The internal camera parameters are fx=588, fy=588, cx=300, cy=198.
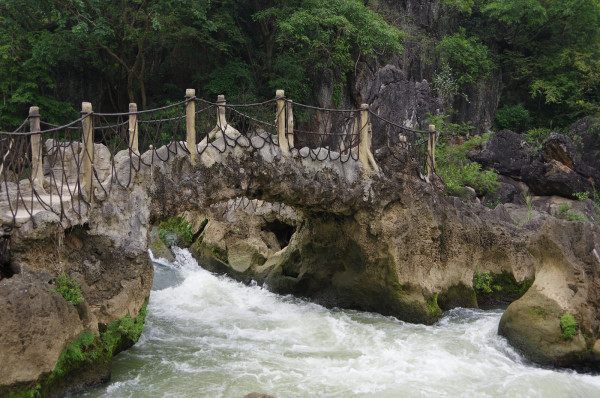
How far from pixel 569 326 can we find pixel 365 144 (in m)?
4.88

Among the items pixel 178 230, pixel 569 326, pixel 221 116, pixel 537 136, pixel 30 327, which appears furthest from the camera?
pixel 537 136

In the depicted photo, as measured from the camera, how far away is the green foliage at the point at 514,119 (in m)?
26.5

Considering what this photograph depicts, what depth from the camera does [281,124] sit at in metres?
10.5

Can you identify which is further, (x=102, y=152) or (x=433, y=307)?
(x=102, y=152)

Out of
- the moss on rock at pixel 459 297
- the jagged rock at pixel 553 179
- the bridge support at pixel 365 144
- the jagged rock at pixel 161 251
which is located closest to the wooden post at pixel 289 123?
the bridge support at pixel 365 144

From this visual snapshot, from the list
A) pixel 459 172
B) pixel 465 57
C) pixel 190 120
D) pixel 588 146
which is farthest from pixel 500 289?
pixel 465 57

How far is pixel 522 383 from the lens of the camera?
8.11 metres

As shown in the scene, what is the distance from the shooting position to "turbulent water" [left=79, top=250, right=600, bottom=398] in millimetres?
7820

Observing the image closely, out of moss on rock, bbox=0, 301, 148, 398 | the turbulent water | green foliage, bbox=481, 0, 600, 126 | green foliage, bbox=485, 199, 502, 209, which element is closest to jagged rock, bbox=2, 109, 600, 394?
moss on rock, bbox=0, 301, 148, 398

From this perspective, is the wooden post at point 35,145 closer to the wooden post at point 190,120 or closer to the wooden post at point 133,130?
the wooden post at point 133,130

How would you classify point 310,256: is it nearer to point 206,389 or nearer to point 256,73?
point 206,389

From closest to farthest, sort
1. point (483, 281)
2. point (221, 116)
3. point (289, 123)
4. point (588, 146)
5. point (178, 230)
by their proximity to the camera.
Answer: point (221, 116) → point (289, 123) → point (483, 281) → point (178, 230) → point (588, 146)

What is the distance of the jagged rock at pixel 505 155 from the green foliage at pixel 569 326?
13.3 metres

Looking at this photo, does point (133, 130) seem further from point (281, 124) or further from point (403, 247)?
point (403, 247)
